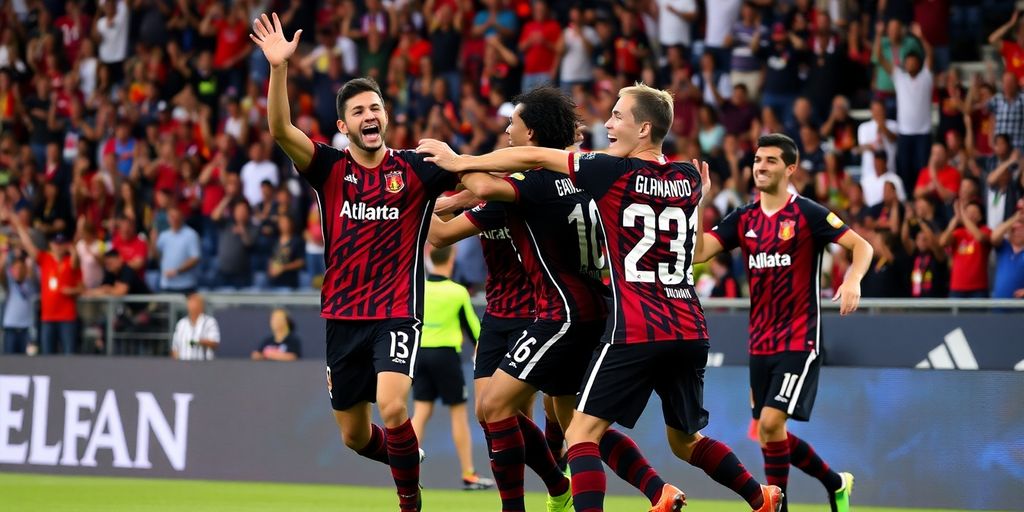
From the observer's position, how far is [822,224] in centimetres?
995

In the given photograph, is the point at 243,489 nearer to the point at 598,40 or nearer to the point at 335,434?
the point at 335,434

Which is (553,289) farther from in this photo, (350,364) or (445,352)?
(445,352)

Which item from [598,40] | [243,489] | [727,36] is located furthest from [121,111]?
[243,489]

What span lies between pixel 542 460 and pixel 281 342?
7.79m

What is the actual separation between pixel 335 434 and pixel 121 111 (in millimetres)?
10772

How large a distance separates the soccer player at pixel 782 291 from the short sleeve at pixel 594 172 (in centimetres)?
219

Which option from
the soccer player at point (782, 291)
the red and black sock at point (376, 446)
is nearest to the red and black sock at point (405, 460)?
the red and black sock at point (376, 446)

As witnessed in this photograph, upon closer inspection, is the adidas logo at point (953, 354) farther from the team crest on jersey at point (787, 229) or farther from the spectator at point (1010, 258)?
the team crest on jersey at point (787, 229)

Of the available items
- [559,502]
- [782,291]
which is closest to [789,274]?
[782,291]

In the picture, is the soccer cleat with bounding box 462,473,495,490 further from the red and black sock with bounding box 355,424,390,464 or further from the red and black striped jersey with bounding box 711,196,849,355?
the red and black sock with bounding box 355,424,390,464

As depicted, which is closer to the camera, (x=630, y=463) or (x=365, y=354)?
(x=630, y=463)

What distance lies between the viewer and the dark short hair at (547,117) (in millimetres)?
8836

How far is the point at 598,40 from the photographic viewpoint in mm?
20156

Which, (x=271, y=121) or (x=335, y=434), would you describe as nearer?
(x=271, y=121)
